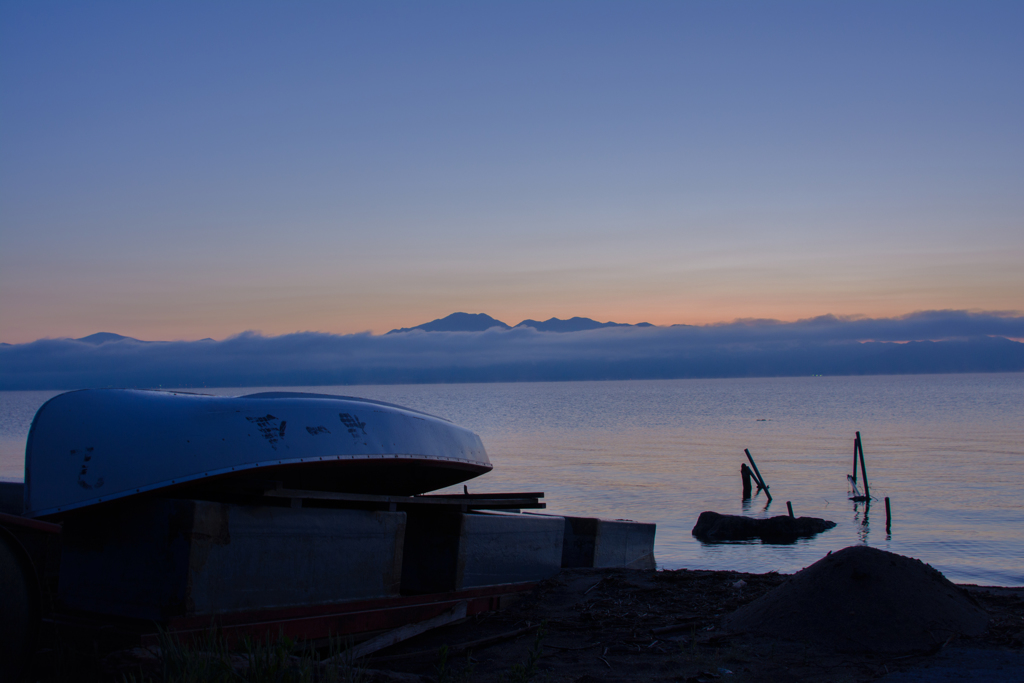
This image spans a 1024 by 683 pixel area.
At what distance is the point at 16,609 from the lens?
3998 millimetres

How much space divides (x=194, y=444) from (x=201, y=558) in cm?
77

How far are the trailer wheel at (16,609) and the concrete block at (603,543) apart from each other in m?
6.04

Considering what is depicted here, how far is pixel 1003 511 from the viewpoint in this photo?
1878 centimetres

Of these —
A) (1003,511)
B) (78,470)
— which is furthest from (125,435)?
(1003,511)

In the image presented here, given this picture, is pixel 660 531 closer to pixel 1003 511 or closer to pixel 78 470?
pixel 1003 511

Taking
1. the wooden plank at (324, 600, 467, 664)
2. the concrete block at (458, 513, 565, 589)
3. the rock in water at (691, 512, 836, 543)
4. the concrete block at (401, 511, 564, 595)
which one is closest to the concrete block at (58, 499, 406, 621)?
the wooden plank at (324, 600, 467, 664)

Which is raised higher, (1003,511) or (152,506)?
(152,506)

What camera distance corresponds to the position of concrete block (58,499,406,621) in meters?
4.75

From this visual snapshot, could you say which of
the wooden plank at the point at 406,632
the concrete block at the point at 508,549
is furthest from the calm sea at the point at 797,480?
the wooden plank at the point at 406,632

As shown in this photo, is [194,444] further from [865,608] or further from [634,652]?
[865,608]

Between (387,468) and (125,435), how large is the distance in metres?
2.10

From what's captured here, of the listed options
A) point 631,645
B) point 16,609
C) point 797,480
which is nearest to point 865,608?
point 631,645

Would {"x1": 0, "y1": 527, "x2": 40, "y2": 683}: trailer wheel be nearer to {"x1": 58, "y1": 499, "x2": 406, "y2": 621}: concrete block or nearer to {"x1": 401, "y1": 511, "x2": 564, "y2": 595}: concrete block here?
{"x1": 58, "y1": 499, "x2": 406, "y2": 621}: concrete block

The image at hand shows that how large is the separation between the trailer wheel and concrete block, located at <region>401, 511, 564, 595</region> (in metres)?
3.02
